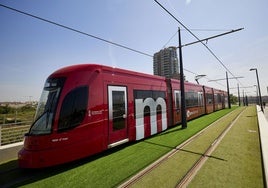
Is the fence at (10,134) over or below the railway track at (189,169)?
over

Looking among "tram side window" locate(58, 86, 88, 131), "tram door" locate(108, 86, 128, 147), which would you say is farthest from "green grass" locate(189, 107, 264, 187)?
"tram side window" locate(58, 86, 88, 131)

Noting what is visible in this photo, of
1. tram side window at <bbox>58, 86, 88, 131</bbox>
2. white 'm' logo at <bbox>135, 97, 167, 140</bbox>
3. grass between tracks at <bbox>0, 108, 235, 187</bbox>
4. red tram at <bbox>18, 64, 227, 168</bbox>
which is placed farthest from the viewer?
white 'm' logo at <bbox>135, 97, 167, 140</bbox>

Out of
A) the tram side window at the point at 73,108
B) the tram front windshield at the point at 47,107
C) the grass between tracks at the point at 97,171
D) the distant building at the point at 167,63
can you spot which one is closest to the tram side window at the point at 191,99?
the grass between tracks at the point at 97,171

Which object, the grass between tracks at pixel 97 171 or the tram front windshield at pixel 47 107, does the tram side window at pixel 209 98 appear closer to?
the grass between tracks at pixel 97 171

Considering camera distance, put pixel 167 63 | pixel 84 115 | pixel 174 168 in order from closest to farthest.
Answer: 1. pixel 174 168
2. pixel 84 115
3. pixel 167 63

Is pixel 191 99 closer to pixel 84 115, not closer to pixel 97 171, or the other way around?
pixel 84 115

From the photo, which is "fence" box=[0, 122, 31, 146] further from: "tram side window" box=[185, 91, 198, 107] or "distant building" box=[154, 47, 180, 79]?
"distant building" box=[154, 47, 180, 79]

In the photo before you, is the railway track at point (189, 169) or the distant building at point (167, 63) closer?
the railway track at point (189, 169)

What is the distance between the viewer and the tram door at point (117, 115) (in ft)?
23.3

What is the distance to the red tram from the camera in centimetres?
548

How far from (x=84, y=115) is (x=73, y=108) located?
0.47 meters

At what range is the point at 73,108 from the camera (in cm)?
586

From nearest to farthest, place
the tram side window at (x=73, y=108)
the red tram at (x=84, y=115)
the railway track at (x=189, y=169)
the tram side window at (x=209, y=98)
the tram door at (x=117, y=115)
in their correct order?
the railway track at (x=189, y=169), the red tram at (x=84, y=115), the tram side window at (x=73, y=108), the tram door at (x=117, y=115), the tram side window at (x=209, y=98)

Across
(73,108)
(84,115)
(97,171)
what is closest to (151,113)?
(84,115)
